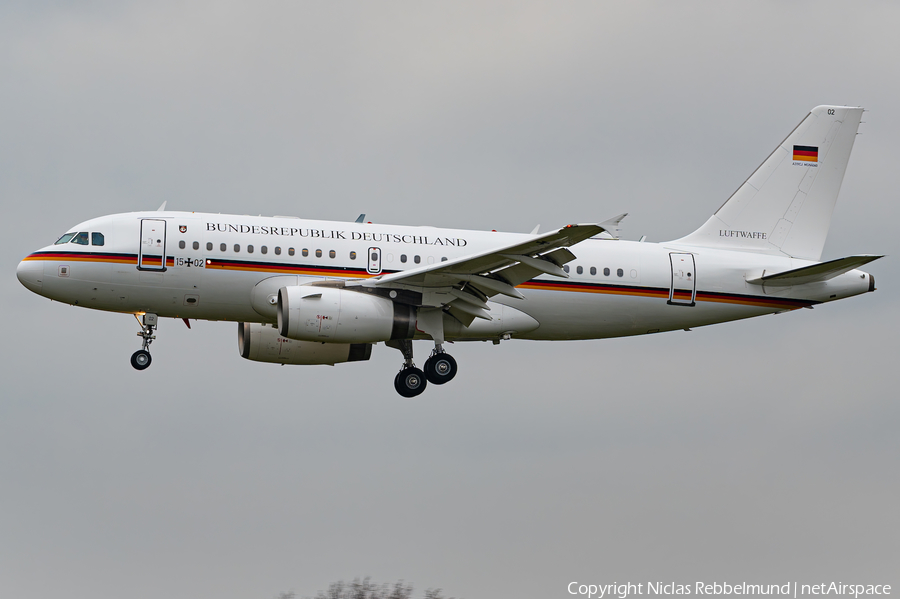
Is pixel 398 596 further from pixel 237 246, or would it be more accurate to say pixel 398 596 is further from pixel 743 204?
pixel 743 204

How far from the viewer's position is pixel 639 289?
36.8 meters

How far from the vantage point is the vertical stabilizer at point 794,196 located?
39719 mm

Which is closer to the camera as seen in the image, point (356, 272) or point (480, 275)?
point (480, 275)

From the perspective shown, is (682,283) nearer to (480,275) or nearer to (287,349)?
(480,275)

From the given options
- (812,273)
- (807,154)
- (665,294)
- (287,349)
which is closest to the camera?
(812,273)

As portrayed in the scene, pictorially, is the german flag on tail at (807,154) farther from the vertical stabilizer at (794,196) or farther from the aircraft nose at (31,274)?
the aircraft nose at (31,274)

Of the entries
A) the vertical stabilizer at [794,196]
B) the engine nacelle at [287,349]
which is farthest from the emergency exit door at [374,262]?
the vertical stabilizer at [794,196]

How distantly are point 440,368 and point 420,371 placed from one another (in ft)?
2.71

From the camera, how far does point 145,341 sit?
34.7 metres

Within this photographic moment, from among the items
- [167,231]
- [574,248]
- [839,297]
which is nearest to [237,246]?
[167,231]

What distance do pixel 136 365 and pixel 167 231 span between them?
4167mm

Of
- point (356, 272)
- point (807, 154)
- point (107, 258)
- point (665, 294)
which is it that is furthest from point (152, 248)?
point (807, 154)

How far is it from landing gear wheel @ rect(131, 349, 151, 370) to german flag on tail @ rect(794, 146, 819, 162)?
2290 cm

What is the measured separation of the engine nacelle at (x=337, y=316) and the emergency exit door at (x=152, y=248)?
11.9 feet
